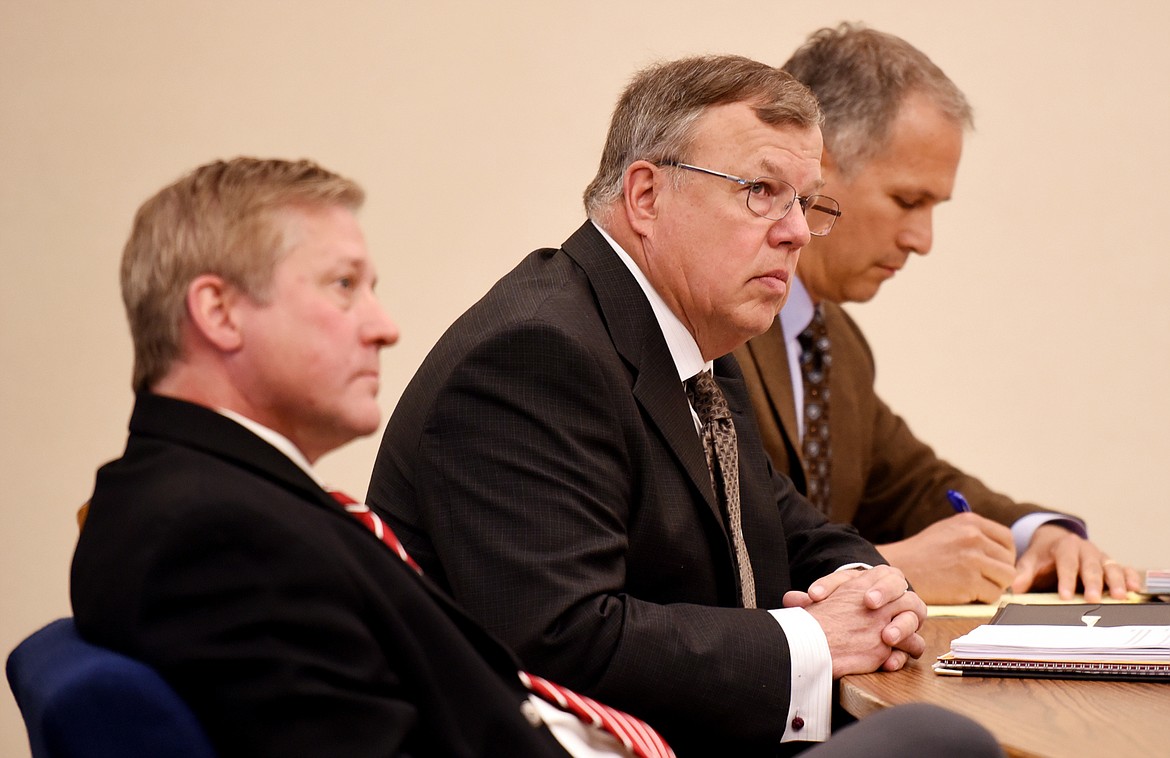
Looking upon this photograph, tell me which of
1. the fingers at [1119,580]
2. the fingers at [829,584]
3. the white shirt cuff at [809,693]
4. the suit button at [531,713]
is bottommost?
the fingers at [1119,580]

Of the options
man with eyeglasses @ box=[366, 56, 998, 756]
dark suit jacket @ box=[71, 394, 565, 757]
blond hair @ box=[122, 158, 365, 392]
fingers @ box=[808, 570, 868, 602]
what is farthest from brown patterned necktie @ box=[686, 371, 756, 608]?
blond hair @ box=[122, 158, 365, 392]

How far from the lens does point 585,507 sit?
153 cm

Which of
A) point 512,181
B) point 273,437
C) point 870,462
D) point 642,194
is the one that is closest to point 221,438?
point 273,437

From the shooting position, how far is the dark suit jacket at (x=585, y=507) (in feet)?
4.83

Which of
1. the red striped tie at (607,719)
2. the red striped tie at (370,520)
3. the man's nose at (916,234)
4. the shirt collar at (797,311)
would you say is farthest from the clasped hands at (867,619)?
the man's nose at (916,234)

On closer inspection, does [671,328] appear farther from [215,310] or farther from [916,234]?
[916,234]

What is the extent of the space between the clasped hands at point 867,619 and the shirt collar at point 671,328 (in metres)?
0.38

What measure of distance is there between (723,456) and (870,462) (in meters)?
1.15

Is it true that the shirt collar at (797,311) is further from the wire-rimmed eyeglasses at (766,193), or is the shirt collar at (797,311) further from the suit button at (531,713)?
the suit button at (531,713)

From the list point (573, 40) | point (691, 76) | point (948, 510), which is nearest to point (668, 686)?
point (691, 76)

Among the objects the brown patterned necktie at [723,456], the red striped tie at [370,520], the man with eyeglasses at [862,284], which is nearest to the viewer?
the red striped tie at [370,520]

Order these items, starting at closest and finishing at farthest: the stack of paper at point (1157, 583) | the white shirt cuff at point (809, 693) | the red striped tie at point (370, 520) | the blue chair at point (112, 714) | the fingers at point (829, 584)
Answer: the blue chair at point (112, 714), the red striped tie at point (370, 520), the white shirt cuff at point (809, 693), the fingers at point (829, 584), the stack of paper at point (1157, 583)

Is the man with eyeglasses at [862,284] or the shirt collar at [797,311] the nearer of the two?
the man with eyeglasses at [862,284]

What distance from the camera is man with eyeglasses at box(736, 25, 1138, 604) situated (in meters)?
2.58
